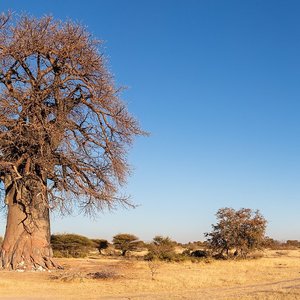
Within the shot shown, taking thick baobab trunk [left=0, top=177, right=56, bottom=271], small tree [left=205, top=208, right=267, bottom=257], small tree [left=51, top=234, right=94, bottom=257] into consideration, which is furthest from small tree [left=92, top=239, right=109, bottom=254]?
thick baobab trunk [left=0, top=177, right=56, bottom=271]

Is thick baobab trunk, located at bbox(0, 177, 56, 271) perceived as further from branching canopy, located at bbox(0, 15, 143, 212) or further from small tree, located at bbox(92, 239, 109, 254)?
small tree, located at bbox(92, 239, 109, 254)

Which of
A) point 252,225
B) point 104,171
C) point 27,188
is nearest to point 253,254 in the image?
point 252,225

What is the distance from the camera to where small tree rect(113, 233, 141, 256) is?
4291 cm

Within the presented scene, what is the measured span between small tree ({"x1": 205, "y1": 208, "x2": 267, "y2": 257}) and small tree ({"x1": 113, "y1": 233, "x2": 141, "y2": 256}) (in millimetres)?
9513

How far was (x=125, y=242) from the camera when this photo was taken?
43.7 metres

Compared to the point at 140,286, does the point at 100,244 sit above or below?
above

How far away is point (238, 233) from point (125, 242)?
41.3 ft

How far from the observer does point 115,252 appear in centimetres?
4547

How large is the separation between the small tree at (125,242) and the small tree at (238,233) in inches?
375

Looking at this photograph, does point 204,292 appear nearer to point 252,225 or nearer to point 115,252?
point 252,225

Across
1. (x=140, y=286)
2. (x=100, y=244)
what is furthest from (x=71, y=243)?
(x=140, y=286)

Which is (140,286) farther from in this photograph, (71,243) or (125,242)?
(125,242)

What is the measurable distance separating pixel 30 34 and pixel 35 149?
4.81 metres

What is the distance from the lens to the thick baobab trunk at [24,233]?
Result: 757 inches
